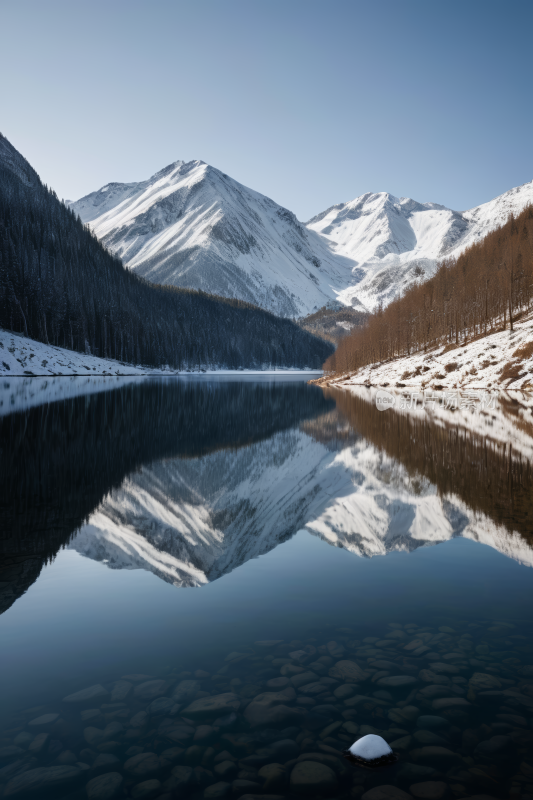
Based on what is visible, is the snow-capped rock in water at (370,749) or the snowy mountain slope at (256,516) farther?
the snowy mountain slope at (256,516)

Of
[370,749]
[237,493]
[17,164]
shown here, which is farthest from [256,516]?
[17,164]

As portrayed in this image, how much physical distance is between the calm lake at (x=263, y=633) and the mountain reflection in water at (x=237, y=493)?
0.27 ft

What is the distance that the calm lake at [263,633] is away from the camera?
13.7 feet

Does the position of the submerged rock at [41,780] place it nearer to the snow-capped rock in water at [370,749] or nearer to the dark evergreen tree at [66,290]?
the snow-capped rock in water at [370,749]

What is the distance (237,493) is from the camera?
47.3ft

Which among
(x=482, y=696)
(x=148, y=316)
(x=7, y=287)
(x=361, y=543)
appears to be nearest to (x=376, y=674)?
(x=482, y=696)

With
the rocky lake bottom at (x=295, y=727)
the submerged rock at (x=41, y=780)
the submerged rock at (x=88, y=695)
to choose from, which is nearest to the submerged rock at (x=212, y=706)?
the rocky lake bottom at (x=295, y=727)

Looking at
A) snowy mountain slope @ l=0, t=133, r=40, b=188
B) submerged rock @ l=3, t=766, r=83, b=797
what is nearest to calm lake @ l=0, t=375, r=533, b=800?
submerged rock @ l=3, t=766, r=83, b=797

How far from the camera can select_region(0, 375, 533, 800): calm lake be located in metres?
4.17

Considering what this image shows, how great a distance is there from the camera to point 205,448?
2216 cm

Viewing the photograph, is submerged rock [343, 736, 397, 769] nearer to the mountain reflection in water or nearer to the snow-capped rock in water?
the snow-capped rock in water

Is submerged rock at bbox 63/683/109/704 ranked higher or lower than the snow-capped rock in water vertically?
lower

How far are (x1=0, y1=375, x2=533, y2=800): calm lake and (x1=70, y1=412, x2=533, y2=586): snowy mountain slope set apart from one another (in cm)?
7

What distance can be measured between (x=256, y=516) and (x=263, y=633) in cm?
586
